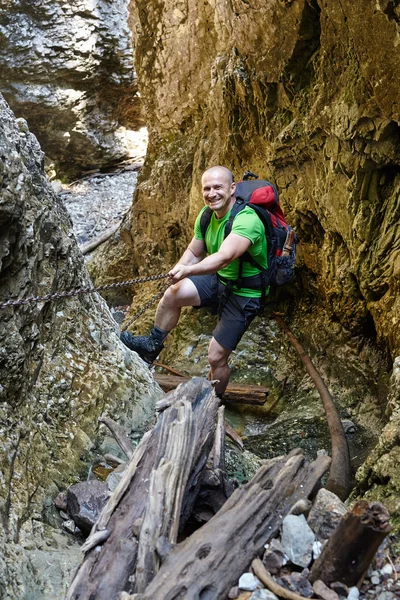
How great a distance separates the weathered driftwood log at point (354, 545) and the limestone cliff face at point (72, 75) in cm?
1567

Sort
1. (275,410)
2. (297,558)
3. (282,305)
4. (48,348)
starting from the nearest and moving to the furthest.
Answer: (297,558)
(48,348)
(275,410)
(282,305)

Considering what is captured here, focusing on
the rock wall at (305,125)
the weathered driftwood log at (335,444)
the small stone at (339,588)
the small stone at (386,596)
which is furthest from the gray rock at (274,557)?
the weathered driftwood log at (335,444)

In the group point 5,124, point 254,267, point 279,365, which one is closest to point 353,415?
point 279,365

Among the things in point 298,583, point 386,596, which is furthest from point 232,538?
point 386,596

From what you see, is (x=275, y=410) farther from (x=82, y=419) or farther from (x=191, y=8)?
(x=191, y=8)

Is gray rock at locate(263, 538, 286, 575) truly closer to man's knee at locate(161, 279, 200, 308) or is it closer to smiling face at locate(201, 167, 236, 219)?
smiling face at locate(201, 167, 236, 219)

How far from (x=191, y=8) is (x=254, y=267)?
5407 mm

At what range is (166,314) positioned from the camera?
5594 millimetres

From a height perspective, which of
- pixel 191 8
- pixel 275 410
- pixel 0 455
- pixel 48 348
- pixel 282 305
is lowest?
pixel 275 410

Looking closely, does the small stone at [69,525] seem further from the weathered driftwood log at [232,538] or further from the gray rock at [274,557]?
the gray rock at [274,557]

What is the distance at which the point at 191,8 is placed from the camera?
8.50m

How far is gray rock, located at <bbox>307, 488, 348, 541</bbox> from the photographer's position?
2242mm

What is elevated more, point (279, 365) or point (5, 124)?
point (5, 124)

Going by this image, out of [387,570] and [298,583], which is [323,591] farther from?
[387,570]
